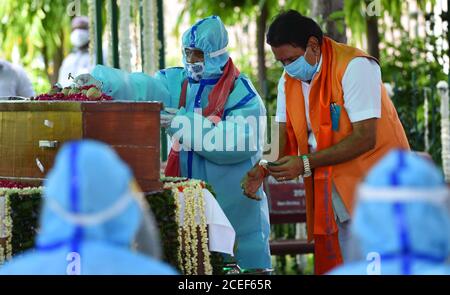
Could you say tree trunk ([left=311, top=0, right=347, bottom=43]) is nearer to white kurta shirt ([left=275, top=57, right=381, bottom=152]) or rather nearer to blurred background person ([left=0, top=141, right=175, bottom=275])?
white kurta shirt ([left=275, top=57, right=381, bottom=152])

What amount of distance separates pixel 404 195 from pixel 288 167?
2.41 meters

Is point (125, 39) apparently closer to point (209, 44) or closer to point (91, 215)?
point (209, 44)

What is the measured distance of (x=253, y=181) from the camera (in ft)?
15.7

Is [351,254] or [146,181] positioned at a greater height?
[146,181]

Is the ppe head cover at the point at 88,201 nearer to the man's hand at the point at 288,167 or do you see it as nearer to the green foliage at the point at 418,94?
the man's hand at the point at 288,167

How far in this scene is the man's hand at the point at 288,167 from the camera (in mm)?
4539

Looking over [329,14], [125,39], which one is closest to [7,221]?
[125,39]

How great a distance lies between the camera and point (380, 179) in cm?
216

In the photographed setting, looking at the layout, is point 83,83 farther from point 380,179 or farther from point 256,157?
point 380,179

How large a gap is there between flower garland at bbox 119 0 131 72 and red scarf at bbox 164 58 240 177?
6.01ft

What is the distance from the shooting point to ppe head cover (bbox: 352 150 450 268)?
83.7 inches
